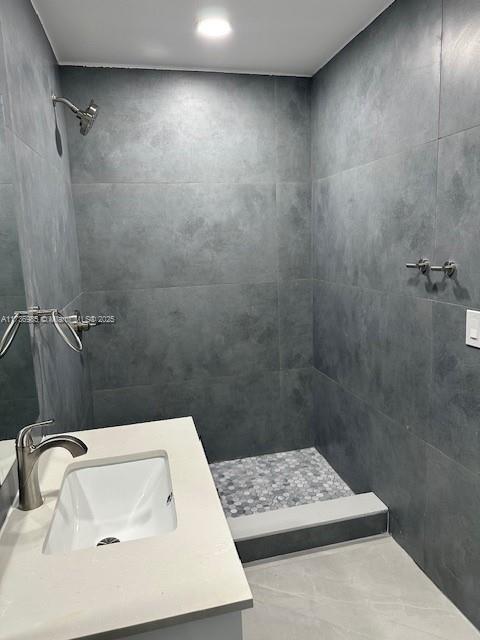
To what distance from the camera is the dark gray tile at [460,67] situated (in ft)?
4.82

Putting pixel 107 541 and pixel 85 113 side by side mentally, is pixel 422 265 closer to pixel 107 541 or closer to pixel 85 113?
pixel 107 541

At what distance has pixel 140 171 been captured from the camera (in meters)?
2.54

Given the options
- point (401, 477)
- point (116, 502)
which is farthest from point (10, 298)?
point (401, 477)

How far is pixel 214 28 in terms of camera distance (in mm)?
2041

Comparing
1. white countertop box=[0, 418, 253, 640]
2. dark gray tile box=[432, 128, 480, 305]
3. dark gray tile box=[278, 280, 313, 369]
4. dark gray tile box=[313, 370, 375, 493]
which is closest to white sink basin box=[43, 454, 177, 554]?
white countertop box=[0, 418, 253, 640]

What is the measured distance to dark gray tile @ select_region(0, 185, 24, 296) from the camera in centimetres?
119

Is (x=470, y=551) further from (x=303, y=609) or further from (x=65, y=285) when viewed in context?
(x=65, y=285)

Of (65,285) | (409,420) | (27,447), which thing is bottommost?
(409,420)

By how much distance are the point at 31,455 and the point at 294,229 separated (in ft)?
6.97

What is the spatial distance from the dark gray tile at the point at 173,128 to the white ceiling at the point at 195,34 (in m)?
0.08

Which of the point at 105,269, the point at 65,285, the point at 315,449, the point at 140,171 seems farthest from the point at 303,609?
the point at 140,171

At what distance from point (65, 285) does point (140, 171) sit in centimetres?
87

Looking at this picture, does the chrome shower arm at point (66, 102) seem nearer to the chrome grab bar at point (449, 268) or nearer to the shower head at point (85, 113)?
the shower head at point (85, 113)

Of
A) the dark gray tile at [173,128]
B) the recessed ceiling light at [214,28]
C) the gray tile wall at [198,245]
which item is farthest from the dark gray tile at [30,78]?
the recessed ceiling light at [214,28]
